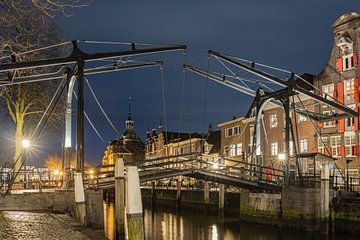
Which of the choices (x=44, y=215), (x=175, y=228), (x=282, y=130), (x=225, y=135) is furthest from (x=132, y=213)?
(x=225, y=135)

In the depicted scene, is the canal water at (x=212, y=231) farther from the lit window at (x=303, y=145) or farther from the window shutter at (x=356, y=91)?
the window shutter at (x=356, y=91)

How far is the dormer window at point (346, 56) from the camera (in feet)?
106

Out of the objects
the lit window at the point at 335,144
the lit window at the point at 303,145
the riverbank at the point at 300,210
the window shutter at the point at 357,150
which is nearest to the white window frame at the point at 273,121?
the lit window at the point at 303,145

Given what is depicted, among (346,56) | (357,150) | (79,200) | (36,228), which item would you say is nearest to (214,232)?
(79,200)

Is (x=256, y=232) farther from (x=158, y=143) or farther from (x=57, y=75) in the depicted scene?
(x=158, y=143)

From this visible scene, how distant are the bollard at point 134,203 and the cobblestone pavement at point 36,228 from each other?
1244mm

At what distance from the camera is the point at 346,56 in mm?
32812

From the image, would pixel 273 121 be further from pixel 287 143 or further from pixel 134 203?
pixel 134 203

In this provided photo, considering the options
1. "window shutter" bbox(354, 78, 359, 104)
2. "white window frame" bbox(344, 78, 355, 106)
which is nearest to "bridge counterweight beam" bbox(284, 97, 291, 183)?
"window shutter" bbox(354, 78, 359, 104)

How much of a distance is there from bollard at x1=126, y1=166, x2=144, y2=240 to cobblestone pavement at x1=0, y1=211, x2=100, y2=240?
1244 mm

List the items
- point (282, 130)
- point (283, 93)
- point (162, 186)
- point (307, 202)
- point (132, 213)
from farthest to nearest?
point (162, 186) → point (282, 130) → point (283, 93) → point (307, 202) → point (132, 213)

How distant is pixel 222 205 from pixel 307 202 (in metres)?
11.7

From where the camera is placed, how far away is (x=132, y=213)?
9938 mm

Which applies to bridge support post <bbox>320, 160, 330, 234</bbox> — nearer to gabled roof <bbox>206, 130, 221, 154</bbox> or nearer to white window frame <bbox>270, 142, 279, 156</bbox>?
white window frame <bbox>270, 142, 279, 156</bbox>
